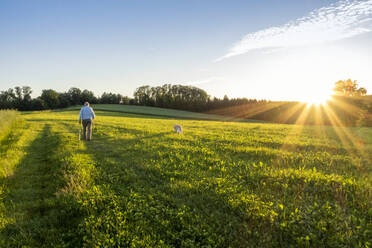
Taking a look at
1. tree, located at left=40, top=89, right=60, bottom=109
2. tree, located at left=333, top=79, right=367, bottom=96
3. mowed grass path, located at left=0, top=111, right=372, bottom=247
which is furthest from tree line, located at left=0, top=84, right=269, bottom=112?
mowed grass path, located at left=0, top=111, right=372, bottom=247

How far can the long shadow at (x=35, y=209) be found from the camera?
413 cm

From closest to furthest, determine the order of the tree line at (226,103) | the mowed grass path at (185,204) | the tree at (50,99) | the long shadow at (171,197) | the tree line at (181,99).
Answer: the mowed grass path at (185,204), the long shadow at (171,197), the tree line at (226,103), the tree line at (181,99), the tree at (50,99)

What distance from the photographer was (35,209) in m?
5.22

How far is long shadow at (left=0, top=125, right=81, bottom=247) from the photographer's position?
4133mm

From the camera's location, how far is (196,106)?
81.7 m

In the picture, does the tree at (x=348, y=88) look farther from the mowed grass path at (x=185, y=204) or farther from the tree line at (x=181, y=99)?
the mowed grass path at (x=185, y=204)

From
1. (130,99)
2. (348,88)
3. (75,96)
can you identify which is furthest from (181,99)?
(348,88)

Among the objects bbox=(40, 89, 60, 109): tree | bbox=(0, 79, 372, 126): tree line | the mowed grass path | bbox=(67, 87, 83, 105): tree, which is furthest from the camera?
bbox=(67, 87, 83, 105): tree

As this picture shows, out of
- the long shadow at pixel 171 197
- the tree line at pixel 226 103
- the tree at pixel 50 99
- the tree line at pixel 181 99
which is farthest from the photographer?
the tree at pixel 50 99

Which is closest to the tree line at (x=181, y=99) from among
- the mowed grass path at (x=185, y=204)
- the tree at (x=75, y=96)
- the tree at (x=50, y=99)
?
the tree at (x=75, y=96)

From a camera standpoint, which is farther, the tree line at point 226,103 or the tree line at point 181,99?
the tree line at point 181,99

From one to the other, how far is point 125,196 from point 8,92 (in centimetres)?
13733

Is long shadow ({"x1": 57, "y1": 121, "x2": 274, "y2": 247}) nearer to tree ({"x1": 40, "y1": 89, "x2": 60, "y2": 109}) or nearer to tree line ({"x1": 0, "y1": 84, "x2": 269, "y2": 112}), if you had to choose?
tree line ({"x1": 0, "y1": 84, "x2": 269, "y2": 112})

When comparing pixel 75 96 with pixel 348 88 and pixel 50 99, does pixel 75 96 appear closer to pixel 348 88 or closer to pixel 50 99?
pixel 50 99
